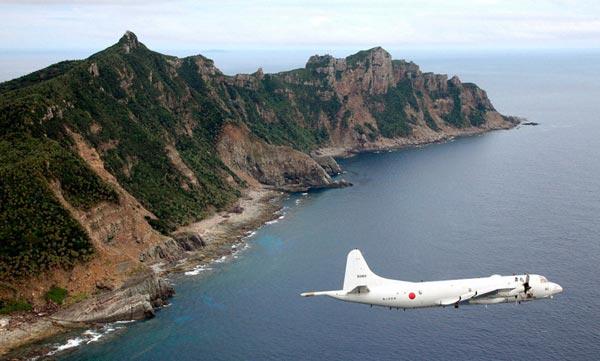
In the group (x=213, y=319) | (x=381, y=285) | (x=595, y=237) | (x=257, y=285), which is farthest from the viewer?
(x=595, y=237)

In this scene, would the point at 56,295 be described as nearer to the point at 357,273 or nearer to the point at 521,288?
the point at 357,273

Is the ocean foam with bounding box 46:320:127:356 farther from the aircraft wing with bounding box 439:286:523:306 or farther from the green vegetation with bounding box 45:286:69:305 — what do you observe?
the aircraft wing with bounding box 439:286:523:306

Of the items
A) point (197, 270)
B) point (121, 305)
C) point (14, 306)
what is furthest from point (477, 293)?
point (14, 306)

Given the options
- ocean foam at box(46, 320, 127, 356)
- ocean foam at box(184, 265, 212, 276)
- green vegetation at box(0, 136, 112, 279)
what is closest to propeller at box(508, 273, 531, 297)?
ocean foam at box(46, 320, 127, 356)

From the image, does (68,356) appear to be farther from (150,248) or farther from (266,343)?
(150,248)

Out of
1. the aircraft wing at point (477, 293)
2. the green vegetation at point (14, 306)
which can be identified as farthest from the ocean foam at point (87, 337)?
the aircraft wing at point (477, 293)

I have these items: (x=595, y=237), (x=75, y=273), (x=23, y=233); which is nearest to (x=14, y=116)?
(x=23, y=233)
